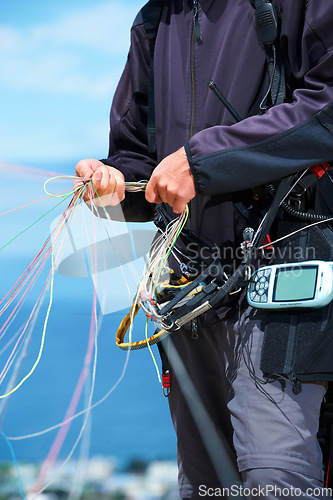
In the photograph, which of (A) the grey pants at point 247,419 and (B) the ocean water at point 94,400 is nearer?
(A) the grey pants at point 247,419

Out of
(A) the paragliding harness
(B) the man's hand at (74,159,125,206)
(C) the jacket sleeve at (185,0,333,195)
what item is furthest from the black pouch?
(B) the man's hand at (74,159,125,206)

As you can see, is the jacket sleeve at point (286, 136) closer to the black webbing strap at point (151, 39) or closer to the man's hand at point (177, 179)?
the man's hand at point (177, 179)

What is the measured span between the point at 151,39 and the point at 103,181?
0.41 m

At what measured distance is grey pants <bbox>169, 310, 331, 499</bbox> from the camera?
102 centimetres

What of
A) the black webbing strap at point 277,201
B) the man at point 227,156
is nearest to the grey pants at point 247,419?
the man at point 227,156

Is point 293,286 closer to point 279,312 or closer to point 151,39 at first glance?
point 279,312

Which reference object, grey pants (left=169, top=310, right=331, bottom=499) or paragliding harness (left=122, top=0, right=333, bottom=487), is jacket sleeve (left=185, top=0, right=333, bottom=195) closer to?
paragliding harness (left=122, top=0, right=333, bottom=487)

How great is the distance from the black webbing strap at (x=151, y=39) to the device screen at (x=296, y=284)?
50 cm

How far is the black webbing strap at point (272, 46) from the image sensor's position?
1.15 metres

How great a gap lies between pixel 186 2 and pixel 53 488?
1.51m

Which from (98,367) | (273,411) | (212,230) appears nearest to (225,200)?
(212,230)

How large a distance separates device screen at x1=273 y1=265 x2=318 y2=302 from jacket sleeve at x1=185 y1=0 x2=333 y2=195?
18 cm

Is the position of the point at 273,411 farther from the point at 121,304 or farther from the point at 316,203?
the point at 121,304

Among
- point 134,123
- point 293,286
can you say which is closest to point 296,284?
point 293,286
